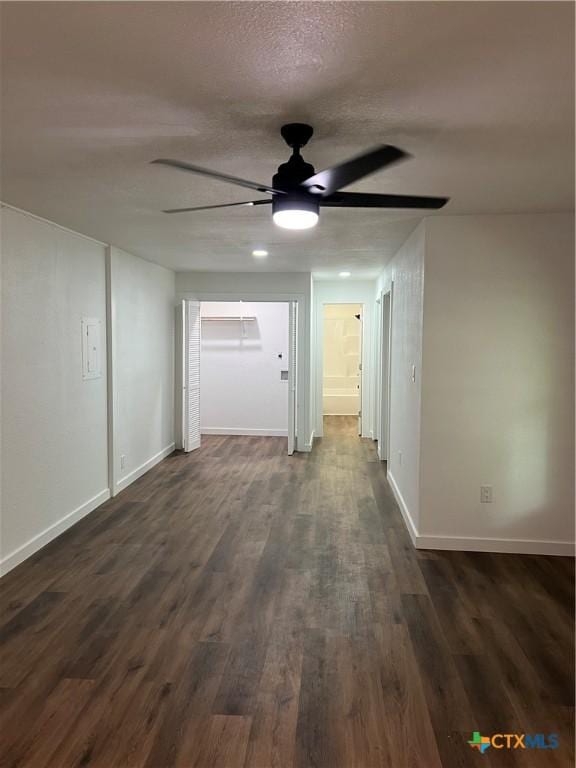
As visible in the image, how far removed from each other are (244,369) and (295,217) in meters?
6.31

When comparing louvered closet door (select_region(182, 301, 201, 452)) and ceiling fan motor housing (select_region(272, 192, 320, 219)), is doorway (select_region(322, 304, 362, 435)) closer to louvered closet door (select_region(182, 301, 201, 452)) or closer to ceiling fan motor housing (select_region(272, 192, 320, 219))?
louvered closet door (select_region(182, 301, 201, 452))

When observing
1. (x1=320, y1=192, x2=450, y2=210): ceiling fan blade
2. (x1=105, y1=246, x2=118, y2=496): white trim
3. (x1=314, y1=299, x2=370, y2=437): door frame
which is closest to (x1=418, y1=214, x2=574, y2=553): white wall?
(x1=320, y1=192, x2=450, y2=210): ceiling fan blade

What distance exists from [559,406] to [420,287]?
128 centimetres

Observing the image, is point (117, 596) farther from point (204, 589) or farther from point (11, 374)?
point (11, 374)

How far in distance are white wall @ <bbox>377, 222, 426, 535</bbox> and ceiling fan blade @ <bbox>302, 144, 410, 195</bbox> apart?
193cm

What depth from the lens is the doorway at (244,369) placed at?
8.34 metres

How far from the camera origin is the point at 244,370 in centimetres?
841

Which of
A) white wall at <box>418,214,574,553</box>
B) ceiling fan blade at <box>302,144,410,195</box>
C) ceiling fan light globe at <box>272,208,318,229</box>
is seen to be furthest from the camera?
white wall at <box>418,214,574,553</box>

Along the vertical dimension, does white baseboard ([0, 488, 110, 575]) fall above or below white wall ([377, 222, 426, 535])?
below

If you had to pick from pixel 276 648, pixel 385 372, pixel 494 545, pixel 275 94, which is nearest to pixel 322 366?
pixel 385 372

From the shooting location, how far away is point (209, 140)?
2.29 meters

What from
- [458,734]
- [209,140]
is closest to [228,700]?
[458,734]

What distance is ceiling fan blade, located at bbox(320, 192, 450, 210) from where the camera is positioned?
2.17m

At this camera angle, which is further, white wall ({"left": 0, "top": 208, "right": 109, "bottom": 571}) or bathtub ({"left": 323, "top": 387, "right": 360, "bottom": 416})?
bathtub ({"left": 323, "top": 387, "right": 360, "bottom": 416})
